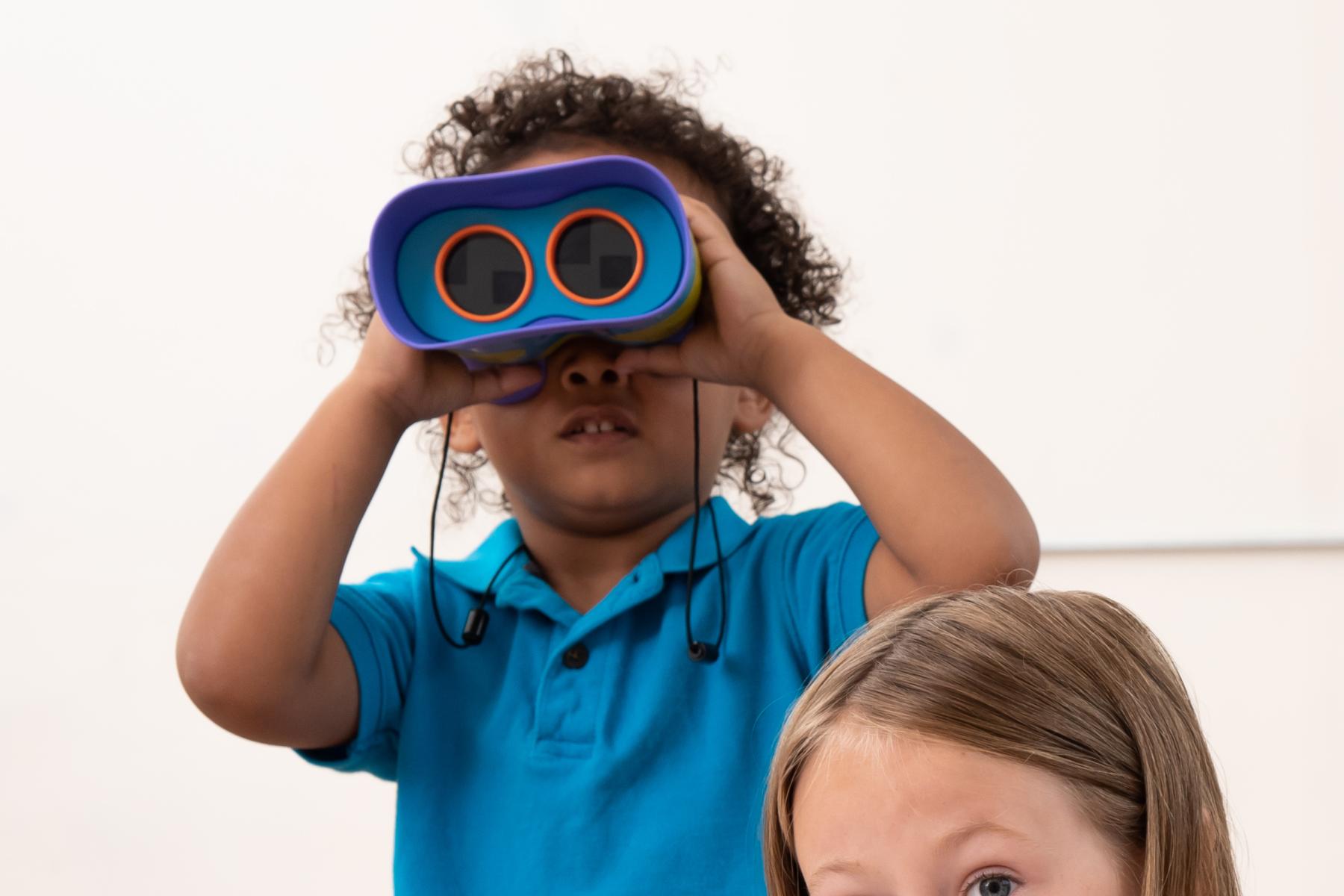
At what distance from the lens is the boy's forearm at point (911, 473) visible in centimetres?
73

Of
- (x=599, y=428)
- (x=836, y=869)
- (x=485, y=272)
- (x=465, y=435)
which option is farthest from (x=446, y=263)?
(x=836, y=869)

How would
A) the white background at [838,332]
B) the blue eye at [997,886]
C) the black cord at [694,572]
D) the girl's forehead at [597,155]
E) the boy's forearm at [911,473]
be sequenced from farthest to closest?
the white background at [838,332], the girl's forehead at [597,155], the black cord at [694,572], the boy's forearm at [911,473], the blue eye at [997,886]

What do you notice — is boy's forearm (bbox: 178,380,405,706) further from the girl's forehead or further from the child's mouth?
the girl's forehead

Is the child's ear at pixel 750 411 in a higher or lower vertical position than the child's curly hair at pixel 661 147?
lower

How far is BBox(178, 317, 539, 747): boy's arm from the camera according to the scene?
79 centimetres

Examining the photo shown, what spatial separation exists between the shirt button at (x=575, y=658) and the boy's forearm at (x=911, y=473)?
0.68 ft

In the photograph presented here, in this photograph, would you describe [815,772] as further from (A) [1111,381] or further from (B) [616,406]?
(A) [1111,381]

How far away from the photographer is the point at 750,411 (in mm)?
1017

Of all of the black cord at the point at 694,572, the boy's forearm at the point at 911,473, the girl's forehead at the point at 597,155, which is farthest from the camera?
the girl's forehead at the point at 597,155

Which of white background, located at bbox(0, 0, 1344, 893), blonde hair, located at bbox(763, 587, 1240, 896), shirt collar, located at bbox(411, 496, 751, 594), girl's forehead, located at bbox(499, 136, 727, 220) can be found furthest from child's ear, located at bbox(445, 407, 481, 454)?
white background, located at bbox(0, 0, 1344, 893)

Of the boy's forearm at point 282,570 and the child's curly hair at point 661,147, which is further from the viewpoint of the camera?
the child's curly hair at point 661,147

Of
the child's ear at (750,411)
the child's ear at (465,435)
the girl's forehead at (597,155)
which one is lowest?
the child's ear at (465,435)

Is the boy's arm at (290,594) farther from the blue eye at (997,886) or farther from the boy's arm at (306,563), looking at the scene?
the blue eye at (997,886)

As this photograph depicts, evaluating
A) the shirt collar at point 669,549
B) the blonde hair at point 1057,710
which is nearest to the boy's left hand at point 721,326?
the shirt collar at point 669,549
